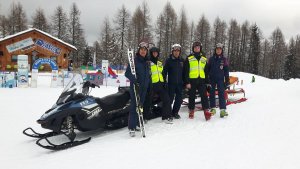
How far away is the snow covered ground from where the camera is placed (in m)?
4.15

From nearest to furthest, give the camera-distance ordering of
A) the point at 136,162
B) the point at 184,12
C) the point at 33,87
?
1. the point at 136,162
2. the point at 33,87
3. the point at 184,12

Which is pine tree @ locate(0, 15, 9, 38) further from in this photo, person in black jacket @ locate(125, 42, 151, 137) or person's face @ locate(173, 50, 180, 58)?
person in black jacket @ locate(125, 42, 151, 137)

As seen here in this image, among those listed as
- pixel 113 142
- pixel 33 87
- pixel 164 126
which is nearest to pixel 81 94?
pixel 113 142

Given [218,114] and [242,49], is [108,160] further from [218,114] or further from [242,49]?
[242,49]

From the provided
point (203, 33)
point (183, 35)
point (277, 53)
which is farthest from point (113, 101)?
point (277, 53)

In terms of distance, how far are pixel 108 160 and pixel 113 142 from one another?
37.9 inches

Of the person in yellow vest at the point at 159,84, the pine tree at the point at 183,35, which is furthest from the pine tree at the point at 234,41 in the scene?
the person in yellow vest at the point at 159,84

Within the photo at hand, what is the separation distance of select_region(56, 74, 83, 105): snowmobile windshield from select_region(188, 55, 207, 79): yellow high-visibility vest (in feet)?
8.26

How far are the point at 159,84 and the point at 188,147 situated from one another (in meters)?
2.11

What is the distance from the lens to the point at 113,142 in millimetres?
5348

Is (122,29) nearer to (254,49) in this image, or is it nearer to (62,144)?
(254,49)

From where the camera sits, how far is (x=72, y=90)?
5.82 meters

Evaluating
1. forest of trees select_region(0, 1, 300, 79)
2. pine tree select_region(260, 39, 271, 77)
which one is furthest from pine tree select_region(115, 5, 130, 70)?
pine tree select_region(260, 39, 271, 77)

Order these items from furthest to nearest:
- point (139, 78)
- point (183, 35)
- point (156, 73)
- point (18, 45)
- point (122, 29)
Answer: point (183, 35)
point (122, 29)
point (18, 45)
point (156, 73)
point (139, 78)
